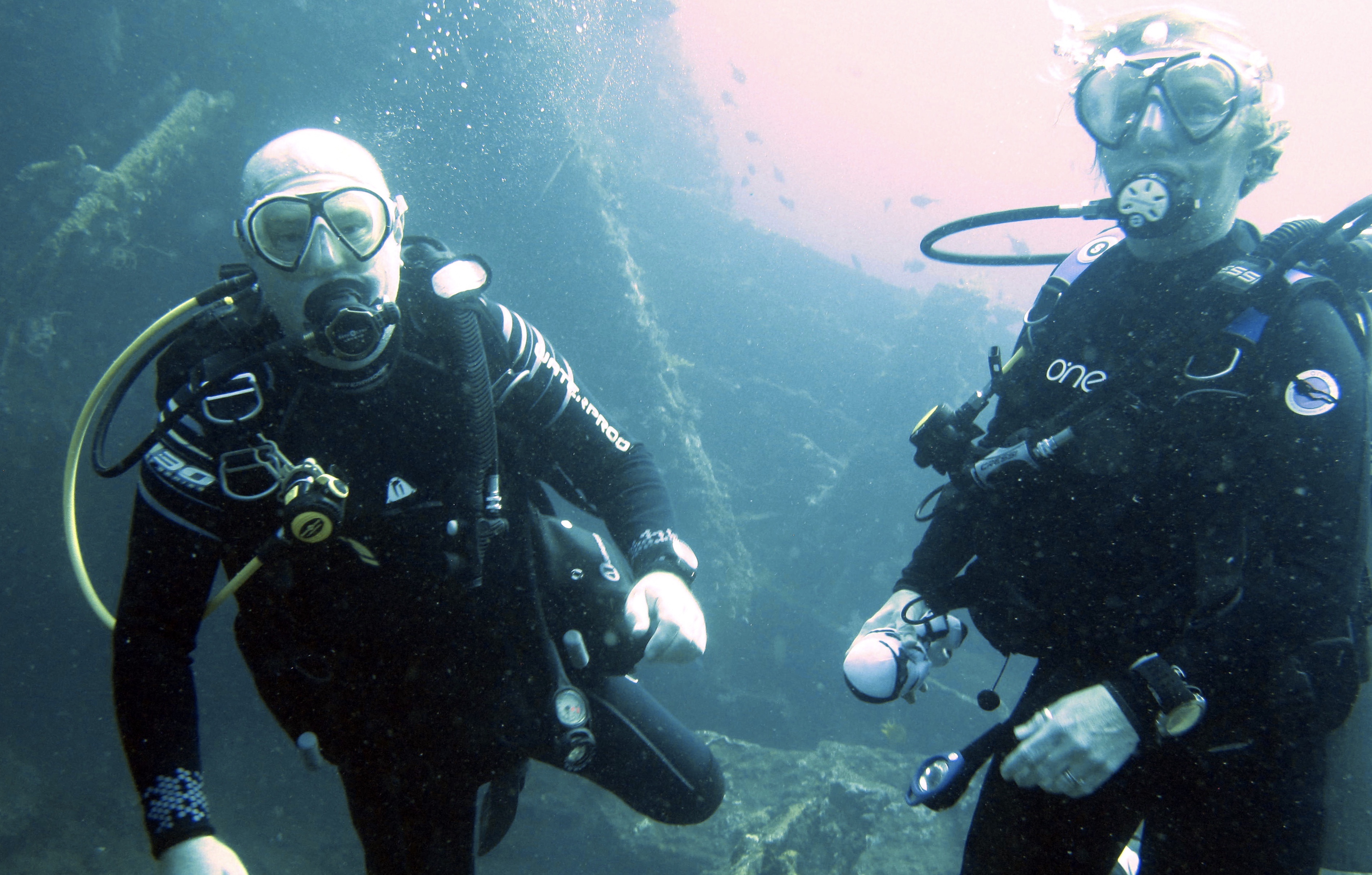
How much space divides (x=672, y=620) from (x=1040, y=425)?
4.17 ft

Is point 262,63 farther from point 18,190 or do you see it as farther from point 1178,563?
point 1178,563

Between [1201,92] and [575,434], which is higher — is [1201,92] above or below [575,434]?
above

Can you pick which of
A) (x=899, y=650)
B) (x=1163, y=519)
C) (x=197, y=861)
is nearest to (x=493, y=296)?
(x=197, y=861)

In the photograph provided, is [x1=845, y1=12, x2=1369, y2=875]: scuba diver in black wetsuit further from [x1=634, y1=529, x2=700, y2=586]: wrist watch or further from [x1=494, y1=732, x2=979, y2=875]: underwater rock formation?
[x1=494, y1=732, x2=979, y2=875]: underwater rock formation

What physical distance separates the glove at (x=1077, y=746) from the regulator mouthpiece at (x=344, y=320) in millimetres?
1925

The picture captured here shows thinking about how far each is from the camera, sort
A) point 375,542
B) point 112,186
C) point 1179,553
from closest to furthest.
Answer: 1. point 1179,553
2. point 375,542
3. point 112,186

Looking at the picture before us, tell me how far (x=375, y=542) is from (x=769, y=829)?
6.75m

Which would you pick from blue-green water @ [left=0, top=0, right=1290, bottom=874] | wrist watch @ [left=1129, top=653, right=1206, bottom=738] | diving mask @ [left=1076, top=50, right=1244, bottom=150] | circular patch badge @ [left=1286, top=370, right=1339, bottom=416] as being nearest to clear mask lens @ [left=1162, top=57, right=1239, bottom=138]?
diving mask @ [left=1076, top=50, right=1244, bottom=150]

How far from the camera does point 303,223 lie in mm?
1796

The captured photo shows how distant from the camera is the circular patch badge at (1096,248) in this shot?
2162mm

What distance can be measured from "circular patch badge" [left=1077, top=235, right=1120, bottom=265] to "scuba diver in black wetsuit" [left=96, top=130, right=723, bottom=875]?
1709mm

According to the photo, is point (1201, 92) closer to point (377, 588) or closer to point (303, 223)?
point (303, 223)

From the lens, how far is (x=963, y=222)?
2.39m

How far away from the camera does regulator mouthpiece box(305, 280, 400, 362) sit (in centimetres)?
171
